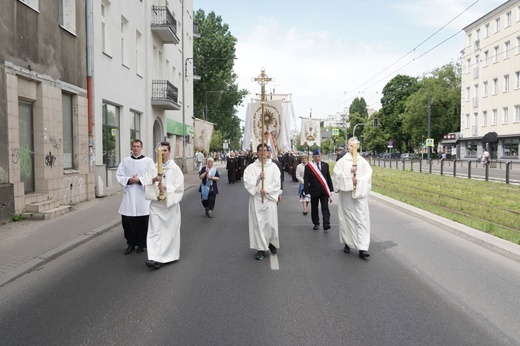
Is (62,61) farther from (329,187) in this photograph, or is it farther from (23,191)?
(329,187)

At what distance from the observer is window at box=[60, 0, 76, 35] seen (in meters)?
13.0

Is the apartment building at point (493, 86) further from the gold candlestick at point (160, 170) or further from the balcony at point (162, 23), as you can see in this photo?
the gold candlestick at point (160, 170)

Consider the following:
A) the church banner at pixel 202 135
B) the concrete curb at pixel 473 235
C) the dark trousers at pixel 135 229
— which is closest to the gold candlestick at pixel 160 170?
the dark trousers at pixel 135 229

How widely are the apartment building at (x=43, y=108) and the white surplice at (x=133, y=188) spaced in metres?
3.76

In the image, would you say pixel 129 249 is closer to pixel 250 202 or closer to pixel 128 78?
pixel 250 202

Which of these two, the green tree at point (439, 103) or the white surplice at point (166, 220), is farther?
the green tree at point (439, 103)

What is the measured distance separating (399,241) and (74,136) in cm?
1007

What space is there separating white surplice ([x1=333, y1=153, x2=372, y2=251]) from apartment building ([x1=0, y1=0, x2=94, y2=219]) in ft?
22.9

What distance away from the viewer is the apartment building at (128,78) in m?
15.8

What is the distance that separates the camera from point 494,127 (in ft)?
158

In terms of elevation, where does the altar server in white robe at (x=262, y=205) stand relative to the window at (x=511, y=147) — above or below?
below

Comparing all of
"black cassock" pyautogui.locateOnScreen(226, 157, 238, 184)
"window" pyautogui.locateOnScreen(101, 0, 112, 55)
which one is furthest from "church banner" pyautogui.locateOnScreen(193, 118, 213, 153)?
"black cassock" pyautogui.locateOnScreen(226, 157, 238, 184)

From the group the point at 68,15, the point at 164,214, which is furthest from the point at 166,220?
the point at 68,15

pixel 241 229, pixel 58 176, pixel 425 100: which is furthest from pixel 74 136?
pixel 425 100
